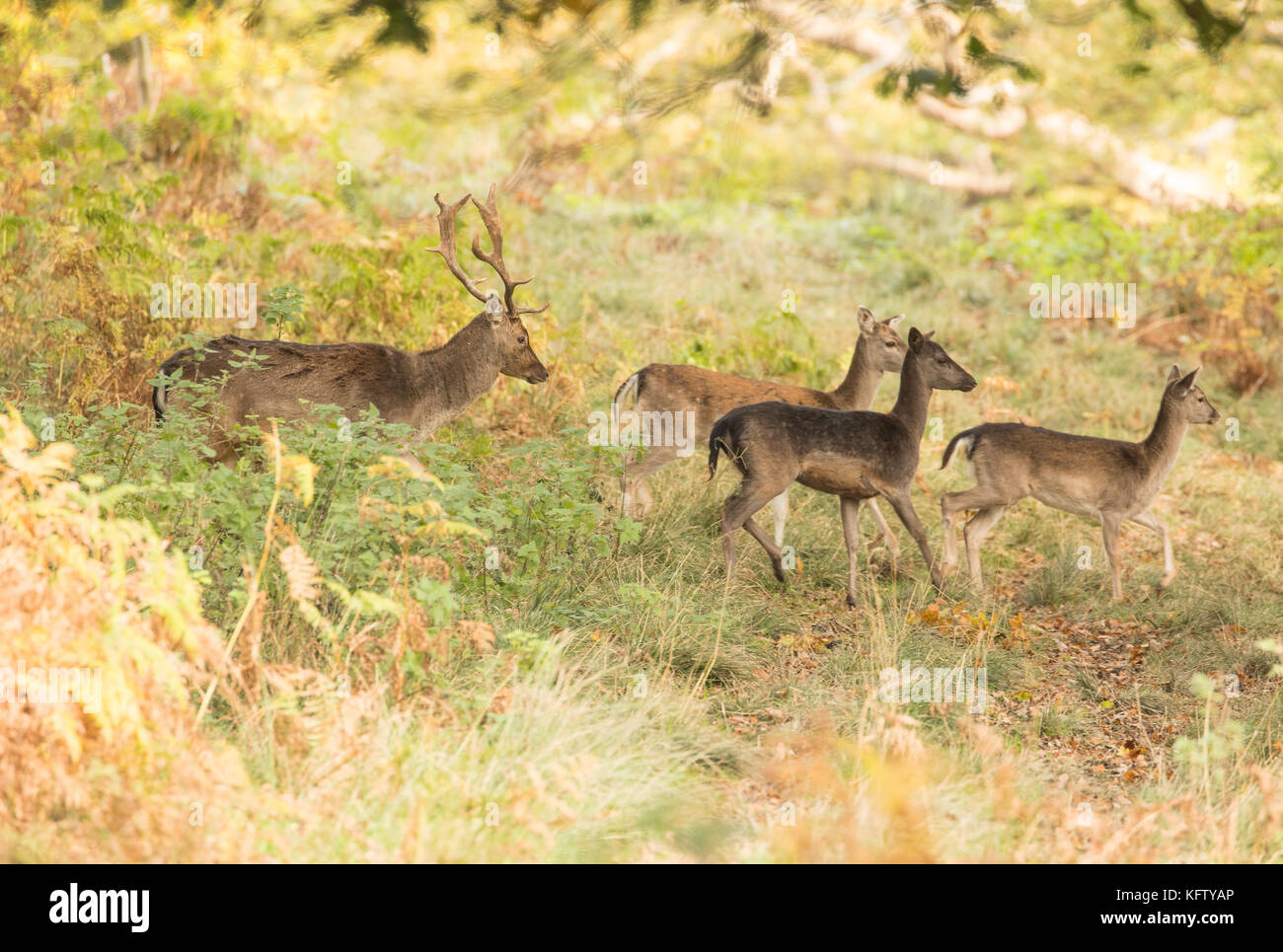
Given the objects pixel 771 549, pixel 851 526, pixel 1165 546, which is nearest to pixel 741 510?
pixel 771 549

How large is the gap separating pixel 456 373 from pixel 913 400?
9.41ft

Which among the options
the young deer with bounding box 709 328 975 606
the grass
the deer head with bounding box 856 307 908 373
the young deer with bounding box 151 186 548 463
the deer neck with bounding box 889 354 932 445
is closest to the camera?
the grass

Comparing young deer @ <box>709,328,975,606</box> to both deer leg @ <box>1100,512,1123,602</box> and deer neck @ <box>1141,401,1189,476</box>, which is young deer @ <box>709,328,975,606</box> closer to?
deer leg @ <box>1100,512,1123,602</box>

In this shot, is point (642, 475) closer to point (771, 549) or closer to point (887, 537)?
point (771, 549)

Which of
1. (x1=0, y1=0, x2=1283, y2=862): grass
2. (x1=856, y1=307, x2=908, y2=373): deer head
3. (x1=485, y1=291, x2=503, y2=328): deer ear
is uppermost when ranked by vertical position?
(x1=485, y1=291, x2=503, y2=328): deer ear

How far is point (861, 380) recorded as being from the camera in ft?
30.9

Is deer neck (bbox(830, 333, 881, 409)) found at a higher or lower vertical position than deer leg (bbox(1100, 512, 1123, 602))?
higher

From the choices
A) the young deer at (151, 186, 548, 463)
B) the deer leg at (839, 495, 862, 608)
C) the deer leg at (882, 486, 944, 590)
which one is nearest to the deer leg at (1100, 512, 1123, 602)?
the deer leg at (882, 486, 944, 590)

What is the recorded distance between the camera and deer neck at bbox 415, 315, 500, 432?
310 inches

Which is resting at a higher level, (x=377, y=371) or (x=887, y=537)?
(x=377, y=371)

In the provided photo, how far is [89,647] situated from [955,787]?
2.94 metres

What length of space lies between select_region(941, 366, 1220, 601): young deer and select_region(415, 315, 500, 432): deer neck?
3.04 m

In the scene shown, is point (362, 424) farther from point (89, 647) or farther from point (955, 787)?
point (955, 787)

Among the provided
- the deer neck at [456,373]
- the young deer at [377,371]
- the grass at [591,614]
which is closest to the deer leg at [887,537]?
the grass at [591,614]
